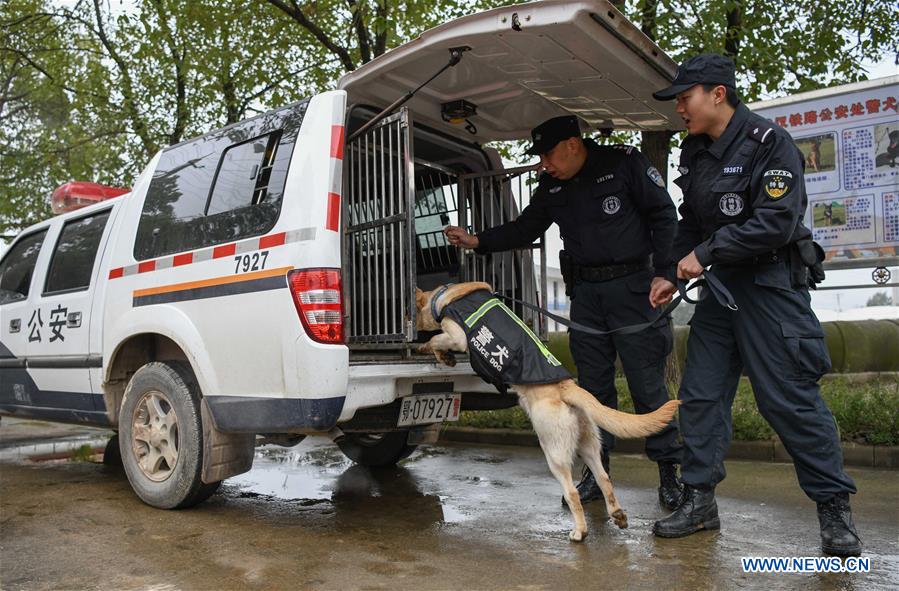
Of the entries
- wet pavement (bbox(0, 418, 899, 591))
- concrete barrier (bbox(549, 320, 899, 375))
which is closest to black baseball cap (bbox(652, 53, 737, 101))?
wet pavement (bbox(0, 418, 899, 591))

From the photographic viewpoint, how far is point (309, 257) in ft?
10.7

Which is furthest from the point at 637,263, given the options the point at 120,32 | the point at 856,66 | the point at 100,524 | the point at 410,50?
the point at 120,32

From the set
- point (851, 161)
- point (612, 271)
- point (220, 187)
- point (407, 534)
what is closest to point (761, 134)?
point (612, 271)

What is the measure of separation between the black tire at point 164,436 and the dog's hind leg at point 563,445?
Answer: 5.89 ft

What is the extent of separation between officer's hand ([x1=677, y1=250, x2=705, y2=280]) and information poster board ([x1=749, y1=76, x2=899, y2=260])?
10.7 ft

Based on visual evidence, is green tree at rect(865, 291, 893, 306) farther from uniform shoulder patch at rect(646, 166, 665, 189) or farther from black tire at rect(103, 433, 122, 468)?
black tire at rect(103, 433, 122, 468)

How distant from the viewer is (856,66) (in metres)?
7.76

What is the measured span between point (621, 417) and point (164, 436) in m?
2.49

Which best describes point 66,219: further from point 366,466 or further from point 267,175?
point 366,466

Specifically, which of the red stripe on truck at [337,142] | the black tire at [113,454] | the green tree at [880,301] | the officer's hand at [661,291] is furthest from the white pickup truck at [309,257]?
the green tree at [880,301]

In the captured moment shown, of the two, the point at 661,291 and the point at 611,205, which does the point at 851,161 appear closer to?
the point at 611,205

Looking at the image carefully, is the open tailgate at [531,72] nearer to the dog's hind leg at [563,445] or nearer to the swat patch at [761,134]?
the swat patch at [761,134]

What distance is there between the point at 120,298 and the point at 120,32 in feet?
30.5

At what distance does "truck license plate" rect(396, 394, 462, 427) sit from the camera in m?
3.67
